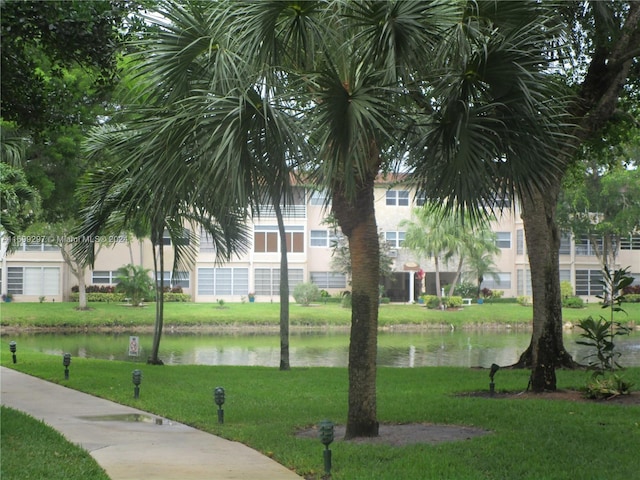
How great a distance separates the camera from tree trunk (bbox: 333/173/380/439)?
10766 mm

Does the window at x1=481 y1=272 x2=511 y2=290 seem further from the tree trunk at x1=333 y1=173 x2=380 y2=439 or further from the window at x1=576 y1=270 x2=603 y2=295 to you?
the tree trunk at x1=333 y1=173 x2=380 y2=439

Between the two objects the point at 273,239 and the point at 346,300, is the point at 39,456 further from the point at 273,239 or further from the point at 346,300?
the point at 273,239

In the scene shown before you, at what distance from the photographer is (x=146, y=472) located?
9.02m

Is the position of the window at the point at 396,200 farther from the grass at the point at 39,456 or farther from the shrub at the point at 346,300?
the grass at the point at 39,456

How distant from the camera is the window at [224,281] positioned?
53875 millimetres

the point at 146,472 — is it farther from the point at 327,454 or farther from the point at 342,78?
the point at 342,78

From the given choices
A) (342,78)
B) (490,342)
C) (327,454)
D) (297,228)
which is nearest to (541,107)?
(342,78)

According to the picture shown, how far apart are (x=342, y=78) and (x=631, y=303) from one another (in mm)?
47556

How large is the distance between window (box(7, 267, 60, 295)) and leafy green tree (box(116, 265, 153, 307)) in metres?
7.08

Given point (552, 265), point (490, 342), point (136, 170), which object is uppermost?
point (136, 170)

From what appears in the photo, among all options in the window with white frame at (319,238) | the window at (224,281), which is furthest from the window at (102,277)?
the window with white frame at (319,238)

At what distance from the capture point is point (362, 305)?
1088 cm

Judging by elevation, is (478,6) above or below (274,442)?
above

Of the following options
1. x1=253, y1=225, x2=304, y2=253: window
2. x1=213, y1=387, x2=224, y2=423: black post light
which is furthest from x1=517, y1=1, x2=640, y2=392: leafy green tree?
x1=253, y1=225, x2=304, y2=253: window
